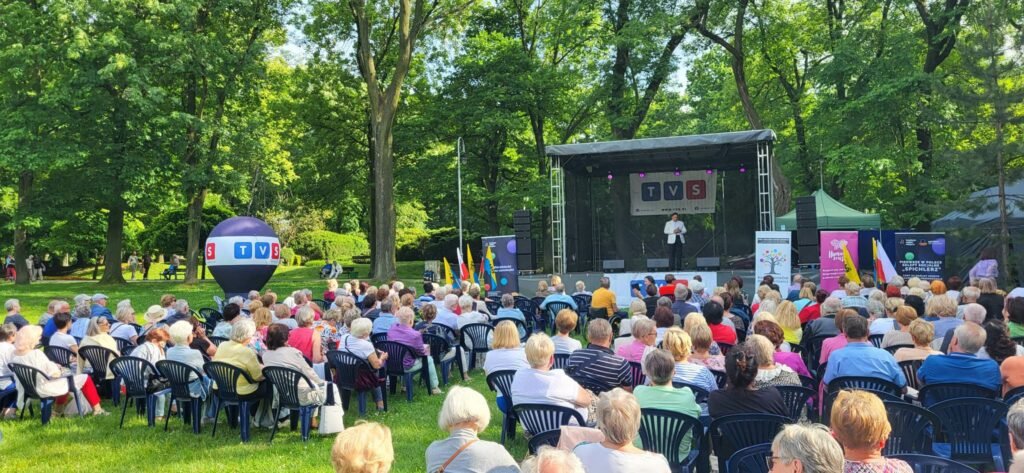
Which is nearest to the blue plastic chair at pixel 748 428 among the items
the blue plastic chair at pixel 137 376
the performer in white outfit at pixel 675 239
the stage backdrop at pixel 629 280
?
the blue plastic chair at pixel 137 376

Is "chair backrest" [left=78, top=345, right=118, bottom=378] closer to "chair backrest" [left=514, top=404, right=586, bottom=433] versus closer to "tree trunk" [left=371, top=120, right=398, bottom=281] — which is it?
"chair backrest" [left=514, top=404, right=586, bottom=433]

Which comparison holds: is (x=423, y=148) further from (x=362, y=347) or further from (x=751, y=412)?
(x=751, y=412)

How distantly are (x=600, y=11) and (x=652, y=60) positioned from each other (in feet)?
7.18

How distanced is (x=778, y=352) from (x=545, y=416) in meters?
1.78

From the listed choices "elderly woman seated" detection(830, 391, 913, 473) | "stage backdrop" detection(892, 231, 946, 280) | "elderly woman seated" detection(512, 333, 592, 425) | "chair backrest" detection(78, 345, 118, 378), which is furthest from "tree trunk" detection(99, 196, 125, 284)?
"elderly woman seated" detection(830, 391, 913, 473)

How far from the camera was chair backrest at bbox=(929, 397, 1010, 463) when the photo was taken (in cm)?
387

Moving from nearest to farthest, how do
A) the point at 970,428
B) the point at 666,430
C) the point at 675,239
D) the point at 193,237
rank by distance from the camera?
the point at 666,430
the point at 970,428
the point at 675,239
the point at 193,237

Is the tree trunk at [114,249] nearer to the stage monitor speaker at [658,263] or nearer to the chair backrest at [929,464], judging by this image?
the stage monitor speaker at [658,263]

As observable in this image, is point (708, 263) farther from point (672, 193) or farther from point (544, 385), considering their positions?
point (544, 385)

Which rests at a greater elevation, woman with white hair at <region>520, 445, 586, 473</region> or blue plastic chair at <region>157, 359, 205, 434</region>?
woman with white hair at <region>520, 445, 586, 473</region>

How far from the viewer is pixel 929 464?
109 inches

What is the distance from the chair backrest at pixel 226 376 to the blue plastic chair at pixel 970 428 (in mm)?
4534

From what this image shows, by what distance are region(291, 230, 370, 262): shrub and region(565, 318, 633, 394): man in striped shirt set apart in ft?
100

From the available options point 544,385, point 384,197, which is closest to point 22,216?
point 384,197
